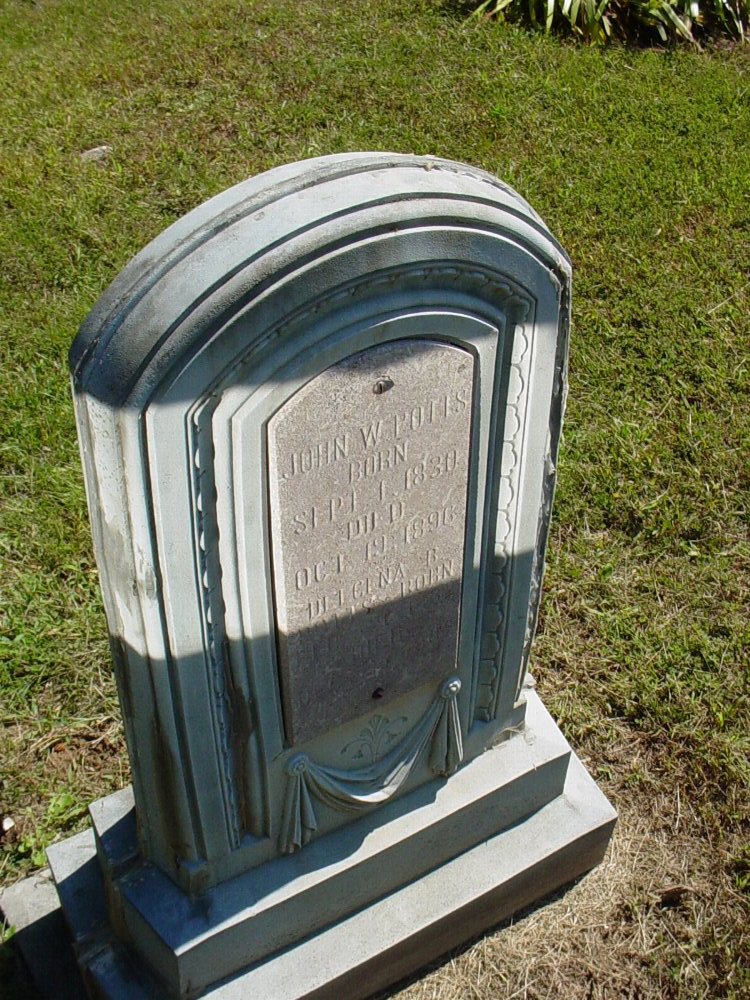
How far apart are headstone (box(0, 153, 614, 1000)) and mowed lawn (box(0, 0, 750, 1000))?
0.33 meters

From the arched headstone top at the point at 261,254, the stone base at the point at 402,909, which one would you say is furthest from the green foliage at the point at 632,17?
the arched headstone top at the point at 261,254

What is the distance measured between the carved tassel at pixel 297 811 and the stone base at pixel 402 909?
0.49ft

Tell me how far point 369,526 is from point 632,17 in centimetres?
653

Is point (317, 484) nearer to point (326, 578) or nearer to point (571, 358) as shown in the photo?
point (326, 578)

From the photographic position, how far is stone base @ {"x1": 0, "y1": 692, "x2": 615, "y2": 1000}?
8.59 ft

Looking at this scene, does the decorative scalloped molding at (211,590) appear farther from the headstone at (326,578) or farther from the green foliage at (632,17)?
the green foliage at (632,17)

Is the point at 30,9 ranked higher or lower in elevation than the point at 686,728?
higher

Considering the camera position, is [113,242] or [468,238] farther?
[113,242]

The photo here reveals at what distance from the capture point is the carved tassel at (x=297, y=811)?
248 cm

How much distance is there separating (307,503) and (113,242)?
145 inches

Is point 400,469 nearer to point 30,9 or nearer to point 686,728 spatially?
point 686,728

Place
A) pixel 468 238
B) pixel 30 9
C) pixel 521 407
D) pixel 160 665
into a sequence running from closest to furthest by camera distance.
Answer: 1. pixel 468 238
2. pixel 160 665
3. pixel 521 407
4. pixel 30 9

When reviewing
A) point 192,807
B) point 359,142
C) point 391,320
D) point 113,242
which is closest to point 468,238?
point 391,320

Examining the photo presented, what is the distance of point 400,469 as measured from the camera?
223 centimetres
